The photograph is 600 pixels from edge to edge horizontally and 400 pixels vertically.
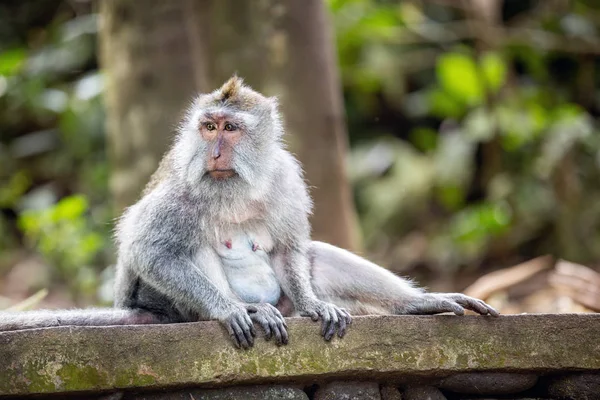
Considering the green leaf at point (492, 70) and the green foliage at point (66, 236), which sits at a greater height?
the green leaf at point (492, 70)

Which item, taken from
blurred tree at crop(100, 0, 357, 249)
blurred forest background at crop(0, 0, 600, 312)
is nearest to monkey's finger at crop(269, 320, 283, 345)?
blurred forest background at crop(0, 0, 600, 312)

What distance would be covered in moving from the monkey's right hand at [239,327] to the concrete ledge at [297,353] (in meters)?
0.03

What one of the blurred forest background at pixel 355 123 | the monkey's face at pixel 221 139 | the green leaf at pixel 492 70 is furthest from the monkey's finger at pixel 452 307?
the green leaf at pixel 492 70

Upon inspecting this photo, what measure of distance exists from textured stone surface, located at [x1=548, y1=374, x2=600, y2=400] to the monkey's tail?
1.94m

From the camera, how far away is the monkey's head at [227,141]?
14.0 ft

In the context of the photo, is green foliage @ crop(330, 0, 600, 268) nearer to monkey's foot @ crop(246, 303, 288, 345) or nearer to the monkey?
the monkey

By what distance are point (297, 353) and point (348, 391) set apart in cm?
28

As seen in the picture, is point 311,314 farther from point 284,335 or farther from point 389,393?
point 389,393

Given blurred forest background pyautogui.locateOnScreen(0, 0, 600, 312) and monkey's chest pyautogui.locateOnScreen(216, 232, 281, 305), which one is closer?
monkey's chest pyautogui.locateOnScreen(216, 232, 281, 305)

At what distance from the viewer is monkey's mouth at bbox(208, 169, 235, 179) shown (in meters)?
4.25

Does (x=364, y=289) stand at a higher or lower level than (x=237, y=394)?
higher

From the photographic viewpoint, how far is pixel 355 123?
42.9ft

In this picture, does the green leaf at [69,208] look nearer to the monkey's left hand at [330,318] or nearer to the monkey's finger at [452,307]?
Result: the monkey's left hand at [330,318]

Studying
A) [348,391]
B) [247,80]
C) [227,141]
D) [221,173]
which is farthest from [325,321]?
[247,80]
